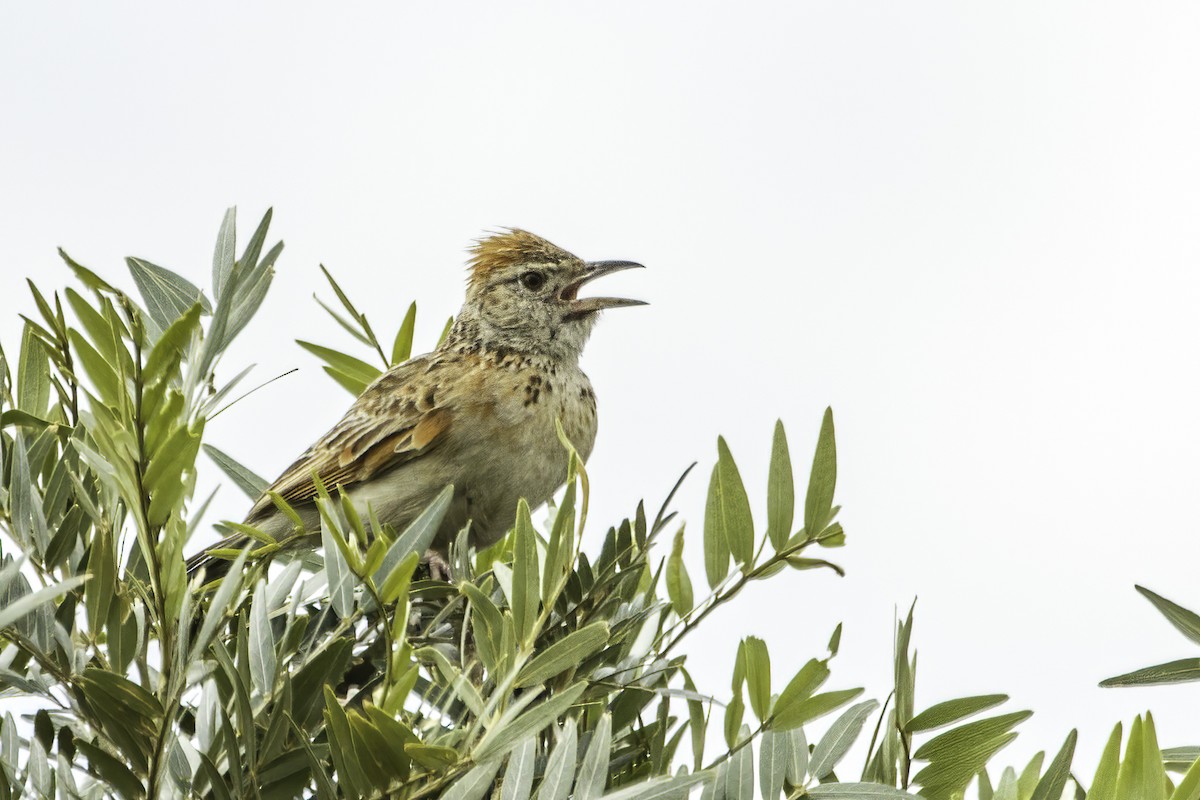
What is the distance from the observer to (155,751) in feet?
6.51

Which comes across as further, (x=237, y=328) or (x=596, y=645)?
(x=237, y=328)

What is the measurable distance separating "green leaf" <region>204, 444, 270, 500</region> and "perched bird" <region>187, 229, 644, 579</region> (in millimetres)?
706

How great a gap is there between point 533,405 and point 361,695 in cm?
294

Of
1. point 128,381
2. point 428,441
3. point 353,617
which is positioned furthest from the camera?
point 428,441

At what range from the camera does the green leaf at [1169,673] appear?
2389 mm

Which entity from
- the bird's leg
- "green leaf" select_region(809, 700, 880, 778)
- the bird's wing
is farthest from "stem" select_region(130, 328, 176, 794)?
the bird's wing

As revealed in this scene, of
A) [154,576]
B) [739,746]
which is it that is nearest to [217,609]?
[154,576]

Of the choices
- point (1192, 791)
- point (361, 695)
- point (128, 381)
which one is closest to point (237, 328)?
point (128, 381)

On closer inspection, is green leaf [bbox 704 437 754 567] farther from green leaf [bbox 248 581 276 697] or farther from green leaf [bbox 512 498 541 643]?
green leaf [bbox 248 581 276 697]

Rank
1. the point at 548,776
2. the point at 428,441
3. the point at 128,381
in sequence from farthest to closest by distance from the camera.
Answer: the point at 428,441
the point at 128,381
the point at 548,776

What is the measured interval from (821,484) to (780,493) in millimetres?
75

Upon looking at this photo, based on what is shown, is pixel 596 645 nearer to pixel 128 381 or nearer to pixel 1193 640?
pixel 128 381

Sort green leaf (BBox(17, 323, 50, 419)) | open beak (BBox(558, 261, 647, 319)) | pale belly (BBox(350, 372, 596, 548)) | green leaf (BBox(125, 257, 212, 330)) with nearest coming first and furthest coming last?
green leaf (BBox(125, 257, 212, 330))
green leaf (BBox(17, 323, 50, 419))
pale belly (BBox(350, 372, 596, 548))
open beak (BBox(558, 261, 647, 319))

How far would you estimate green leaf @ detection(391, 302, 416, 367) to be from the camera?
14.0 ft
